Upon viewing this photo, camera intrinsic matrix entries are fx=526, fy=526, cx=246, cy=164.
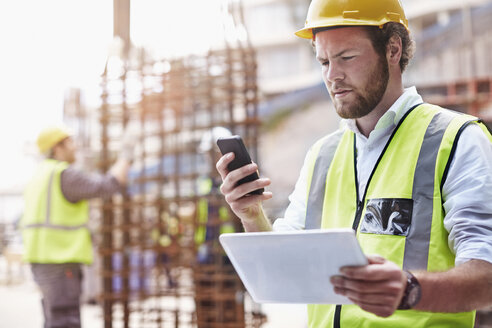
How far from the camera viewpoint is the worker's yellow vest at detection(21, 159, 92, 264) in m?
4.43

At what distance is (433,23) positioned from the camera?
24469mm

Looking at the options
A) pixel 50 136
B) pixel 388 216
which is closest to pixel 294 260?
pixel 388 216

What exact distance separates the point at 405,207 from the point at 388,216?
0.18 feet

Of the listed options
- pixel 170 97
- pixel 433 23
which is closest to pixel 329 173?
pixel 170 97

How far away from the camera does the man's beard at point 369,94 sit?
5.54 ft

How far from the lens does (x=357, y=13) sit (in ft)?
5.45

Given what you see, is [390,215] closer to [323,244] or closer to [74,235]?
[323,244]

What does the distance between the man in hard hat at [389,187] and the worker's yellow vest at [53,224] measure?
10.1 feet

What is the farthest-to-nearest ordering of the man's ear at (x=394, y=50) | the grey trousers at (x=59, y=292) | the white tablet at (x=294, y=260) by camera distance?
the grey trousers at (x=59, y=292) < the man's ear at (x=394, y=50) < the white tablet at (x=294, y=260)

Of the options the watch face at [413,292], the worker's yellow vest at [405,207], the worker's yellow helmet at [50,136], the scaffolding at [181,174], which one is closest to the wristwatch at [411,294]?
Answer: the watch face at [413,292]

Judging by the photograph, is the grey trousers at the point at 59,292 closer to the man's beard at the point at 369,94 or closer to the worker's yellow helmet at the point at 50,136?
the worker's yellow helmet at the point at 50,136

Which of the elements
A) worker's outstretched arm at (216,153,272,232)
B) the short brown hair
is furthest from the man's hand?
the short brown hair

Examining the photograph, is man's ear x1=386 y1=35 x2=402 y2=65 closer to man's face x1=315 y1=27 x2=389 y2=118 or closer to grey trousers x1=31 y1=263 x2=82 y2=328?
man's face x1=315 y1=27 x2=389 y2=118

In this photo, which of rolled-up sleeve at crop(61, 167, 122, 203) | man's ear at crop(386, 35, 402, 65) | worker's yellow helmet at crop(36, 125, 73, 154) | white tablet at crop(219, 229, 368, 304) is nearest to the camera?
white tablet at crop(219, 229, 368, 304)
